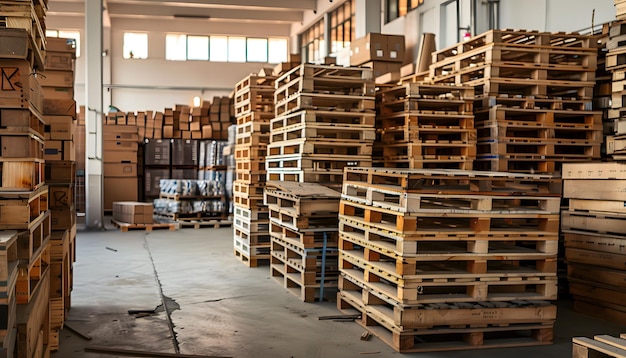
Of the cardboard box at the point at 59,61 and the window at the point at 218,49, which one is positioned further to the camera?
the window at the point at 218,49

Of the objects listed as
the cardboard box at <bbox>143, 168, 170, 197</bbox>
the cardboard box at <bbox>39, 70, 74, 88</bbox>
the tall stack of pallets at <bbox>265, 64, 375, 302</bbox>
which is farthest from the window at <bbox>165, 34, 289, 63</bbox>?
the cardboard box at <bbox>39, 70, 74, 88</bbox>

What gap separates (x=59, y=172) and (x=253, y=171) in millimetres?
4470

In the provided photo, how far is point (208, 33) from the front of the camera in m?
26.6

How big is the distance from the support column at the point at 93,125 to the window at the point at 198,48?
11.0 meters

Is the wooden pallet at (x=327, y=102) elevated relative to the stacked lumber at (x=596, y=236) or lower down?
Answer: elevated

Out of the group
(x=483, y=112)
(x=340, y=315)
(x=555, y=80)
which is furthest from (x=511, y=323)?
(x=555, y=80)

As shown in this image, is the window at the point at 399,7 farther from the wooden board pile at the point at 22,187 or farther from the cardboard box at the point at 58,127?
the wooden board pile at the point at 22,187

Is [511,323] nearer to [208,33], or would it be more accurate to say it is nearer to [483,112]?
[483,112]

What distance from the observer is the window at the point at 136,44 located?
2655cm

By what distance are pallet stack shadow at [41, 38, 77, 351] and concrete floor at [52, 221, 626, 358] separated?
39 centimetres

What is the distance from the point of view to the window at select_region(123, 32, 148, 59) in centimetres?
2655

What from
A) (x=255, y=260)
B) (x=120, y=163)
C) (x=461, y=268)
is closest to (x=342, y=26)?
(x=120, y=163)

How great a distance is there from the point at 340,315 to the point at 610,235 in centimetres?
298

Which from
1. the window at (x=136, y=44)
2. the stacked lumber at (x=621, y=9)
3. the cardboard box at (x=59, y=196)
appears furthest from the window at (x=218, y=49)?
the cardboard box at (x=59, y=196)
